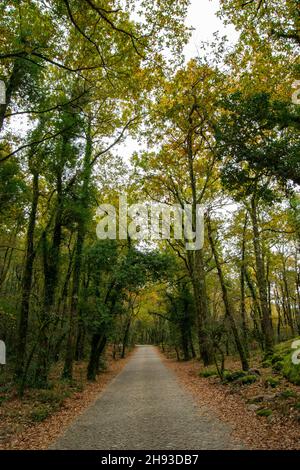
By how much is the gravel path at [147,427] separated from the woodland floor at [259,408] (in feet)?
1.18

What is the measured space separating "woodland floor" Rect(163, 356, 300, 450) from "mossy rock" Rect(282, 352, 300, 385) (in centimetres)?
21

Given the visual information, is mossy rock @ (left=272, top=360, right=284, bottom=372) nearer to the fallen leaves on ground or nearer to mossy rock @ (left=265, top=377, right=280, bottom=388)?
mossy rock @ (left=265, top=377, right=280, bottom=388)

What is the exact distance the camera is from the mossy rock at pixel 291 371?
9.54 meters

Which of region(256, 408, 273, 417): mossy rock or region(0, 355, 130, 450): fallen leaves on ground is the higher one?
region(256, 408, 273, 417): mossy rock

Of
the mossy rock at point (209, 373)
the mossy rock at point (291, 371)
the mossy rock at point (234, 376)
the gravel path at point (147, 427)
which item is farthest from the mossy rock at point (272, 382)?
the mossy rock at point (209, 373)

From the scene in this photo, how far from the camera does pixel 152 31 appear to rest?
843 centimetres

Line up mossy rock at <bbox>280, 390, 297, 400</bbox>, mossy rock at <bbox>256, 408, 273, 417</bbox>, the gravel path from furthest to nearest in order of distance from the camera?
mossy rock at <bbox>280, 390, 297, 400</bbox>
mossy rock at <bbox>256, 408, 273, 417</bbox>
the gravel path

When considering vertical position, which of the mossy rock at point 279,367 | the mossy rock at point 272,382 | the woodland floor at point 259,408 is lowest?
the woodland floor at point 259,408

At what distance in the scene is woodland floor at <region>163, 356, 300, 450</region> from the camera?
6105 millimetres

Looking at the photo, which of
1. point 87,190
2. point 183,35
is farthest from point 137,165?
point 183,35

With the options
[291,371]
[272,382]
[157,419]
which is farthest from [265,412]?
[291,371]

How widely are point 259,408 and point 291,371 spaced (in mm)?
2583

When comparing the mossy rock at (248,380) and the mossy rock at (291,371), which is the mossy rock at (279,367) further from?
the mossy rock at (248,380)

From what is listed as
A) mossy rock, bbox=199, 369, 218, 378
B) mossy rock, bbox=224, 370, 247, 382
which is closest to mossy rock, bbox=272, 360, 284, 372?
mossy rock, bbox=224, 370, 247, 382
